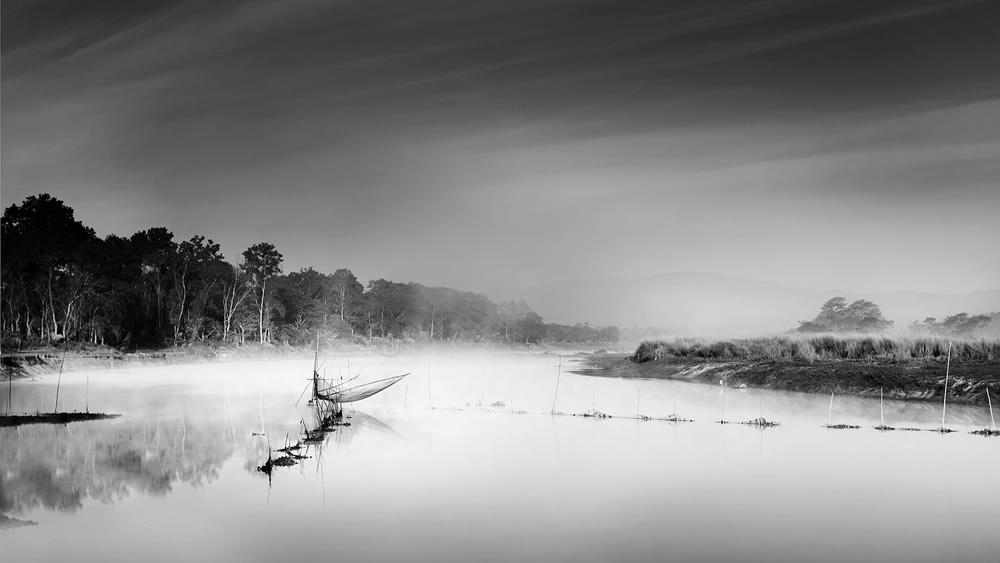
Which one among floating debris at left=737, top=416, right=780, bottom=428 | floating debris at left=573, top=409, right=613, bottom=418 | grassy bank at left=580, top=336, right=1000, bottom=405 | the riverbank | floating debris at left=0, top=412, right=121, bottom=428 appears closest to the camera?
floating debris at left=737, top=416, right=780, bottom=428

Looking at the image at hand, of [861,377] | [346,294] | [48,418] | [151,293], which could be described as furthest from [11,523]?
[346,294]

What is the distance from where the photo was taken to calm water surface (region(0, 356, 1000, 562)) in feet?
32.5

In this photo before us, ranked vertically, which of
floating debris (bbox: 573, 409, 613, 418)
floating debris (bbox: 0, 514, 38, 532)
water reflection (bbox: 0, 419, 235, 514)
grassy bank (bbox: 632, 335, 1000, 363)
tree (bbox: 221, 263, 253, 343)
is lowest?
water reflection (bbox: 0, 419, 235, 514)

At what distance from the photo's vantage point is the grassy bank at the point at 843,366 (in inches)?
978

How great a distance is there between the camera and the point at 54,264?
185 feet

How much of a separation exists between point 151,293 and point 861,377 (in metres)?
59.9

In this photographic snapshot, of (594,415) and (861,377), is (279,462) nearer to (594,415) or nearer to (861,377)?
(594,415)

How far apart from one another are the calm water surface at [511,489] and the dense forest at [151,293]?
119ft

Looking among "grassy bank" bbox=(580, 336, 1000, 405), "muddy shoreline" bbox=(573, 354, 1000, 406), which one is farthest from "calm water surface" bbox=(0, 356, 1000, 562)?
"grassy bank" bbox=(580, 336, 1000, 405)

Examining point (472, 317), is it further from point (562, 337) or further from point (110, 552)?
point (110, 552)

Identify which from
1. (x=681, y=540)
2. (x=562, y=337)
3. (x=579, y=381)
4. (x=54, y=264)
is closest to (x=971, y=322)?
(x=579, y=381)

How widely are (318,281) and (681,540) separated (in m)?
96.8

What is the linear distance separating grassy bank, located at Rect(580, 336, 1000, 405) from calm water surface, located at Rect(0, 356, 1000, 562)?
7.55 feet

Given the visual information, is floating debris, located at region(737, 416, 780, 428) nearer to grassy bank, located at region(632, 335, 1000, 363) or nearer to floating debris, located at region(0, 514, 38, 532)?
grassy bank, located at region(632, 335, 1000, 363)
